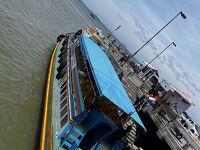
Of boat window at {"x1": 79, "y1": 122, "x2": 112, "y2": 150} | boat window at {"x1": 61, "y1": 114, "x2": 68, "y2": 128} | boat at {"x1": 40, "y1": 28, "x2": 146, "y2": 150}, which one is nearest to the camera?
Answer: boat at {"x1": 40, "y1": 28, "x2": 146, "y2": 150}

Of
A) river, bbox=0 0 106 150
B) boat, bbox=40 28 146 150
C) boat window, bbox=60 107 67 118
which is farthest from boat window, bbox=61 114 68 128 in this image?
river, bbox=0 0 106 150

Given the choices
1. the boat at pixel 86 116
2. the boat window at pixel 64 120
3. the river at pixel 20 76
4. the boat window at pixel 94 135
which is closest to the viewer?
the boat at pixel 86 116

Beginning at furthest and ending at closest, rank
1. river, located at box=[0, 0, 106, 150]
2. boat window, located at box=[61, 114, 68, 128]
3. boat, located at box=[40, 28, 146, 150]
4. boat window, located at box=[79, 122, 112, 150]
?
river, located at box=[0, 0, 106, 150], boat window, located at box=[79, 122, 112, 150], boat window, located at box=[61, 114, 68, 128], boat, located at box=[40, 28, 146, 150]

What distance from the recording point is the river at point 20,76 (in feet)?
46.0

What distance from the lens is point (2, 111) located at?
1439 centimetres

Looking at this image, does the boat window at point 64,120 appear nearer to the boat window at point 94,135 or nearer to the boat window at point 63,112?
the boat window at point 63,112

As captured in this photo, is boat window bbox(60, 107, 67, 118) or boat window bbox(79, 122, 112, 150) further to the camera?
boat window bbox(60, 107, 67, 118)

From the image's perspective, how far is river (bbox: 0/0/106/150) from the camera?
14.0m

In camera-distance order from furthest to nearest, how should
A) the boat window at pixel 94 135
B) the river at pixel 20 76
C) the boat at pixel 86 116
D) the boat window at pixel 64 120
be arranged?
the river at pixel 20 76, the boat window at pixel 94 135, the boat window at pixel 64 120, the boat at pixel 86 116

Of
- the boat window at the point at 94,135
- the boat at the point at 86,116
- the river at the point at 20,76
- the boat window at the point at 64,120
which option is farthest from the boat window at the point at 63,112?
the river at the point at 20,76

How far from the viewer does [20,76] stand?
19.0 metres

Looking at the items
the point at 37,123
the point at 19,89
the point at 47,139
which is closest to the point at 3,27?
the point at 19,89

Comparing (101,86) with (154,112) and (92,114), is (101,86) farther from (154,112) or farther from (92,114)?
(154,112)

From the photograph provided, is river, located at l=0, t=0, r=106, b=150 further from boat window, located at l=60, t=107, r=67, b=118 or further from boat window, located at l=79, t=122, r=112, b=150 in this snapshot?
boat window, located at l=79, t=122, r=112, b=150
